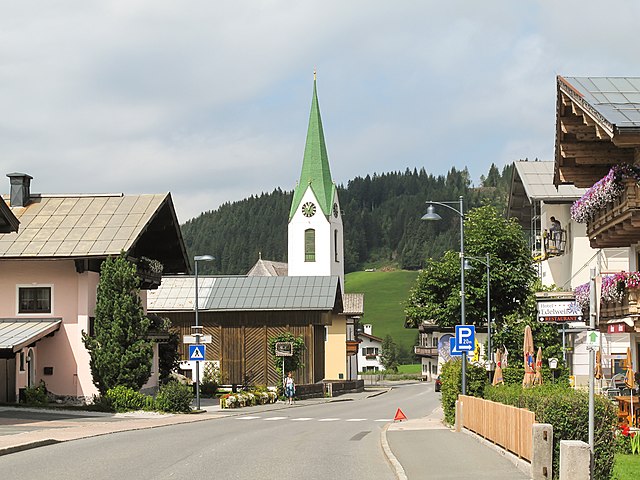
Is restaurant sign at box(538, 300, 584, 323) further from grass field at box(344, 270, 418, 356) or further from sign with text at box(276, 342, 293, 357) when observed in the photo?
grass field at box(344, 270, 418, 356)

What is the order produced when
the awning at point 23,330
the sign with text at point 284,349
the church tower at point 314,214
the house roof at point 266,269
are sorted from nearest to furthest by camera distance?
1. the awning at point 23,330
2. the sign with text at point 284,349
3. the church tower at point 314,214
4. the house roof at point 266,269

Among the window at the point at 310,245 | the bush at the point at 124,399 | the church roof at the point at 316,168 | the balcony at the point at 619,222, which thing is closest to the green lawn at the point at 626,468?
the balcony at the point at 619,222

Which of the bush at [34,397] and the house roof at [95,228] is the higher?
the house roof at [95,228]

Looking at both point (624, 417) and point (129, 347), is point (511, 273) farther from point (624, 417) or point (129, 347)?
point (624, 417)

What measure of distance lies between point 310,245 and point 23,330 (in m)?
72.8

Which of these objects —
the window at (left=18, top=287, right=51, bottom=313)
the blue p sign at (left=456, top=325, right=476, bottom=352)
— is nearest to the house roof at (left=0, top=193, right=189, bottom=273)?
the window at (left=18, top=287, right=51, bottom=313)

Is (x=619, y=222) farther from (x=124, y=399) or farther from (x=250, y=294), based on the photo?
(x=250, y=294)

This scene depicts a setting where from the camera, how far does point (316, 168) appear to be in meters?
109

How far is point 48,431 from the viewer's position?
1065 inches

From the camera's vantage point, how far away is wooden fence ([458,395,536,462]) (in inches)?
631

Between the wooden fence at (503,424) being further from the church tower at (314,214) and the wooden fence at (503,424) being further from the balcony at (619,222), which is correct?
the church tower at (314,214)

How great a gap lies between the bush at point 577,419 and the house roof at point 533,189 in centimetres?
3306

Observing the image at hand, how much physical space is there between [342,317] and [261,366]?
13.7 meters

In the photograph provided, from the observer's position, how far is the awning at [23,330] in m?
36.6
